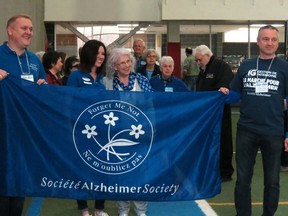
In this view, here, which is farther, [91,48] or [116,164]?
[91,48]

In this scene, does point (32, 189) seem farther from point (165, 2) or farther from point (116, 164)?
point (165, 2)

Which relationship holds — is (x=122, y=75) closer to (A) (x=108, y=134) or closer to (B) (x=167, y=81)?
(A) (x=108, y=134)

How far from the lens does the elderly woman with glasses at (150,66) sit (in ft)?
22.7

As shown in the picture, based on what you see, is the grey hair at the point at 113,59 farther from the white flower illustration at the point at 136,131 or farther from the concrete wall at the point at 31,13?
the concrete wall at the point at 31,13

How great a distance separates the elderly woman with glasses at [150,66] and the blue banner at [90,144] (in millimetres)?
3001

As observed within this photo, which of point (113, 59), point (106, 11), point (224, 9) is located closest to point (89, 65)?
point (113, 59)

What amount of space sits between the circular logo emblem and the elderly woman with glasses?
306cm

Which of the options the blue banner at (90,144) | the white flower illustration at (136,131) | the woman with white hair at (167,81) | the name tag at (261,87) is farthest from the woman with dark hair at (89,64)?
the woman with white hair at (167,81)

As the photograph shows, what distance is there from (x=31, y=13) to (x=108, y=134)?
956 cm

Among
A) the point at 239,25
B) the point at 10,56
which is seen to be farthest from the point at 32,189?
the point at 239,25

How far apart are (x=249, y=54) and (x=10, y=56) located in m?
14.8

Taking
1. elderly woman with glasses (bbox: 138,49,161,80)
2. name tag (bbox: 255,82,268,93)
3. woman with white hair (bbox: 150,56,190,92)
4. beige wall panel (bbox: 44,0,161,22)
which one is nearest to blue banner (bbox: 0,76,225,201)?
name tag (bbox: 255,82,268,93)

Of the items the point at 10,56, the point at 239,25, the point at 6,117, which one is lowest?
the point at 6,117

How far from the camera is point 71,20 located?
15875 mm
